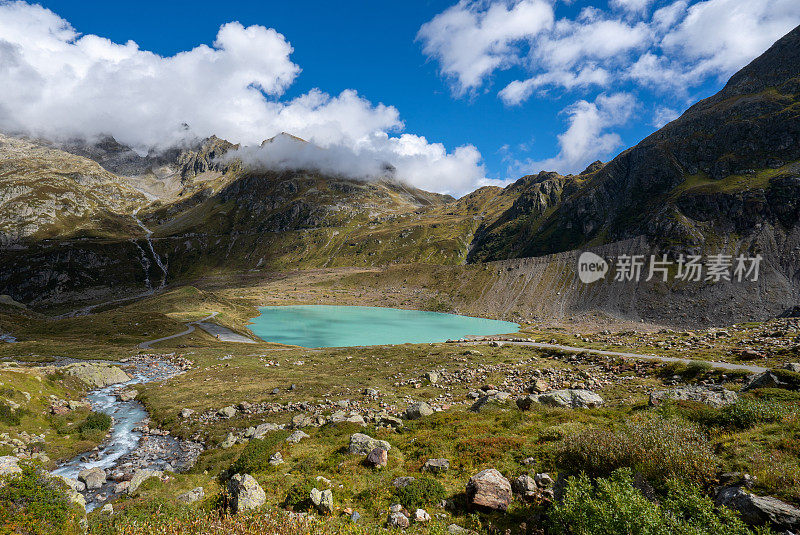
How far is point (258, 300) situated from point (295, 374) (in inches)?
4681

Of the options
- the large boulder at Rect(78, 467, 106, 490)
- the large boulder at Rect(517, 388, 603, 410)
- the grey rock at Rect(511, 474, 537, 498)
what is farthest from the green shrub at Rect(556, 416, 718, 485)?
the large boulder at Rect(78, 467, 106, 490)

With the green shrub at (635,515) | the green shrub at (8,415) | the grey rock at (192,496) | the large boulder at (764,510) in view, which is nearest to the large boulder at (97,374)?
the green shrub at (8,415)

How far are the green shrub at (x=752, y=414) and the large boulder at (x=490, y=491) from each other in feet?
36.2

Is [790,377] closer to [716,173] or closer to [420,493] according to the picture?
[420,493]

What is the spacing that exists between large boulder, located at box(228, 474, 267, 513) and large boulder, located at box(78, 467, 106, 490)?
11.0 metres

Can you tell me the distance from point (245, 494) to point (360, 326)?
94.8 meters

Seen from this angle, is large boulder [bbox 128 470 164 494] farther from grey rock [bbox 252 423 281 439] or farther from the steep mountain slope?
the steep mountain slope

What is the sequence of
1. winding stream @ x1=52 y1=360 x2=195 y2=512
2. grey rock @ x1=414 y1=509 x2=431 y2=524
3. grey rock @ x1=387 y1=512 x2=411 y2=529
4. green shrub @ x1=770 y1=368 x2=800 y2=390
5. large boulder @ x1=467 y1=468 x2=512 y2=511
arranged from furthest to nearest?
winding stream @ x1=52 y1=360 x2=195 y2=512
green shrub @ x1=770 y1=368 x2=800 y2=390
large boulder @ x1=467 y1=468 x2=512 y2=511
grey rock @ x1=414 y1=509 x2=431 y2=524
grey rock @ x1=387 y1=512 x2=411 y2=529

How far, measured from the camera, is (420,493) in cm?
1264

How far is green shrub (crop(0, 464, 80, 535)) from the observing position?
9.02 metres

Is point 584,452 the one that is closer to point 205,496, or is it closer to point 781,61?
point 205,496

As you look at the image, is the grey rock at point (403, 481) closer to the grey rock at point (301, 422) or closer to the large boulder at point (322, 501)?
the large boulder at point (322, 501)

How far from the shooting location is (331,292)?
173 meters

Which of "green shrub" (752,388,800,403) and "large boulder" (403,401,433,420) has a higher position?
"green shrub" (752,388,800,403)
